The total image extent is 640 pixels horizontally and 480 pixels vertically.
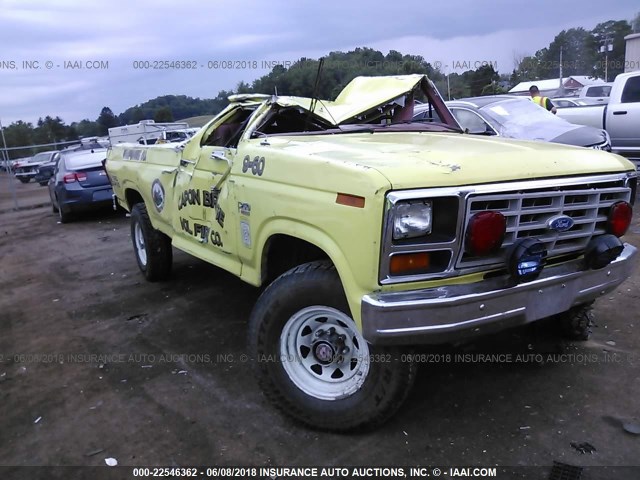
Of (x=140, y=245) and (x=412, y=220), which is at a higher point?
(x=412, y=220)

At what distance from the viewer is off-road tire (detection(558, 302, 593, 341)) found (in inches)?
157

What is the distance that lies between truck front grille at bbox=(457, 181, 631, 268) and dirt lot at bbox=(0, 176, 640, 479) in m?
1.01

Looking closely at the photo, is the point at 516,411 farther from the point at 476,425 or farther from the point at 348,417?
the point at 348,417

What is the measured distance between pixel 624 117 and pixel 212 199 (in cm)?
903

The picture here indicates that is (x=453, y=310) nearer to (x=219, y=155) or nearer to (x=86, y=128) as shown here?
(x=219, y=155)

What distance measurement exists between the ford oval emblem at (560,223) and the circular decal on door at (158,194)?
3.59 metres

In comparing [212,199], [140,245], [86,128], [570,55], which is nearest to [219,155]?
[212,199]

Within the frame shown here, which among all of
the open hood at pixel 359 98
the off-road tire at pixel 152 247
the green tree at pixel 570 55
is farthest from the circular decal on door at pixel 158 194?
the green tree at pixel 570 55

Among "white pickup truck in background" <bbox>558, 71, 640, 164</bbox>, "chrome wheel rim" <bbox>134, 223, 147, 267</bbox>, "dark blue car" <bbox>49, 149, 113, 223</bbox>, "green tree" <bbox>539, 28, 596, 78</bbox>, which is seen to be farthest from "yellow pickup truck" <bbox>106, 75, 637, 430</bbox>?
"green tree" <bbox>539, 28, 596, 78</bbox>

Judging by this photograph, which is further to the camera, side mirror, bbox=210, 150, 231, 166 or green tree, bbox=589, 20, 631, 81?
green tree, bbox=589, 20, 631, 81

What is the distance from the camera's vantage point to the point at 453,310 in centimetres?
256

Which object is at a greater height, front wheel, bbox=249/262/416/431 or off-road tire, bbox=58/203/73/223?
front wheel, bbox=249/262/416/431

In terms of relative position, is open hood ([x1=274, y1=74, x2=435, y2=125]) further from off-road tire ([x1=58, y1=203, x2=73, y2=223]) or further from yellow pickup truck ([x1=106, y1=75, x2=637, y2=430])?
off-road tire ([x1=58, y1=203, x2=73, y2=223])

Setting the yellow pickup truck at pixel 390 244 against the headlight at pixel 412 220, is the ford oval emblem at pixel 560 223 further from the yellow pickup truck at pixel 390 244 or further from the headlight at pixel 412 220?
the headlight at pixel 412 220
